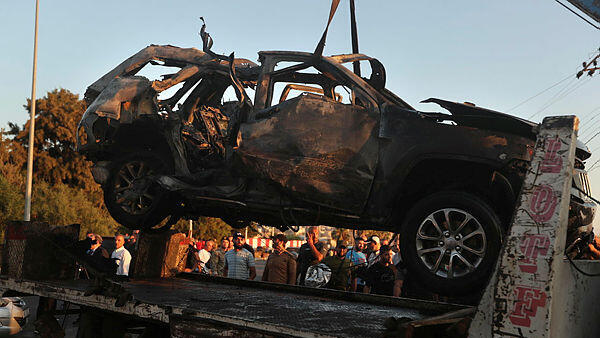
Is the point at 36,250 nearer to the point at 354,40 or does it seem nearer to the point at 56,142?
the point at 354,40

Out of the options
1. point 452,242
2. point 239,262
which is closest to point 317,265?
point 239,262

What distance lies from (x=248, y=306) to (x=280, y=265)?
10.1 feet

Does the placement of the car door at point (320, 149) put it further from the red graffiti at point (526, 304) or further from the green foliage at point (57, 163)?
the green foliage at point (57, 163)

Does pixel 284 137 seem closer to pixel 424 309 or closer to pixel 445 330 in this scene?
pixel 424 309

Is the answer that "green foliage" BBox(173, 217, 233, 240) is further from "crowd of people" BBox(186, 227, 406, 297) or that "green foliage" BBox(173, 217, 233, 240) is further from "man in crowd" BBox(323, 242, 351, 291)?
"man in crowd" BBox(323, 242, 351, 291)

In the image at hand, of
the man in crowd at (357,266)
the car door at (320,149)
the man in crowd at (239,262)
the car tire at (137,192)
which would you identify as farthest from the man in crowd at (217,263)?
the car door at (320,149)

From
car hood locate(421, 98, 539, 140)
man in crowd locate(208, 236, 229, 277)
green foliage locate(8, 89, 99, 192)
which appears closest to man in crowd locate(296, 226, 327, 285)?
man in crowd locate(208, 236, 229, 277)

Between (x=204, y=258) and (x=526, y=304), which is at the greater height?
(x=526, y=304)

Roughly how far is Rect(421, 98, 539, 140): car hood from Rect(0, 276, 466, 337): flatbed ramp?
1267 mm

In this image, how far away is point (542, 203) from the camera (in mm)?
2070

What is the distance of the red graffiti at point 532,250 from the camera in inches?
78.2

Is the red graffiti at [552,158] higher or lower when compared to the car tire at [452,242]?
higher

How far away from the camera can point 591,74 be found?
74.8 ft

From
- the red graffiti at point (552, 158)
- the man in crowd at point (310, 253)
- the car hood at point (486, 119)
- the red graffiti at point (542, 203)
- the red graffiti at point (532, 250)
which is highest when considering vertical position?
the car hood at point (486, 119)
